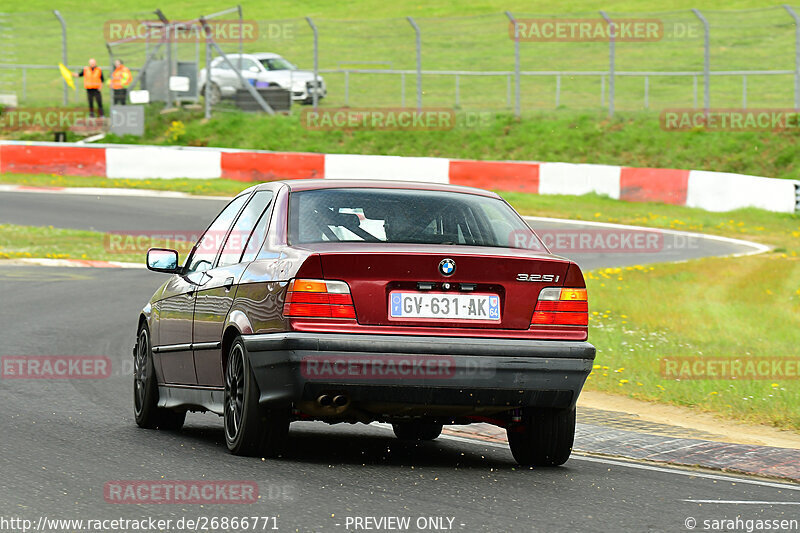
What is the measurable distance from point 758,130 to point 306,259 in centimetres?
2444

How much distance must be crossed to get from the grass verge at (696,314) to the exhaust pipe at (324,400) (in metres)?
3.88

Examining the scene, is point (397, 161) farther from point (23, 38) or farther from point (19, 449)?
point (19, 449)

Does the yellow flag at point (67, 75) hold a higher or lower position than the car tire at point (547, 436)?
higher

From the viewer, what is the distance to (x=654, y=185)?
27.5 m

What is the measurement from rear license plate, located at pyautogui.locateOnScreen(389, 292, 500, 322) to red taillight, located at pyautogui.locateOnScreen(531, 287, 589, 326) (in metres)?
0.35

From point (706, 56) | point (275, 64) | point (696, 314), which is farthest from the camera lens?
point (275, 64)

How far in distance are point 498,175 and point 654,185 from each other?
3.19 meters

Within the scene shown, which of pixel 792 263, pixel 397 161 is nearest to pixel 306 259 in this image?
pixel 792 263

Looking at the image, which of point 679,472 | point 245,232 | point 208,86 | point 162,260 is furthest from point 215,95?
point 679,472

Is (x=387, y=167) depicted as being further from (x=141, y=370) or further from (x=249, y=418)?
(x=249, y=418)

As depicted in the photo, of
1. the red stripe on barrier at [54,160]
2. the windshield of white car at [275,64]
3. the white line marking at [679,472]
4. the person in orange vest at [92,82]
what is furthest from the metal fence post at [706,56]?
the white line marking at [679,472]

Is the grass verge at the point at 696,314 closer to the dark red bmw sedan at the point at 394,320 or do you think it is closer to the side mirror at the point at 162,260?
the dark red bmw sedan at the point at 394,320

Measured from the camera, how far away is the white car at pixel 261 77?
3475 centimetres

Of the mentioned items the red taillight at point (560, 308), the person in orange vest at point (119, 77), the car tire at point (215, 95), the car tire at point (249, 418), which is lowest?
the car tire at point (249, 418)
